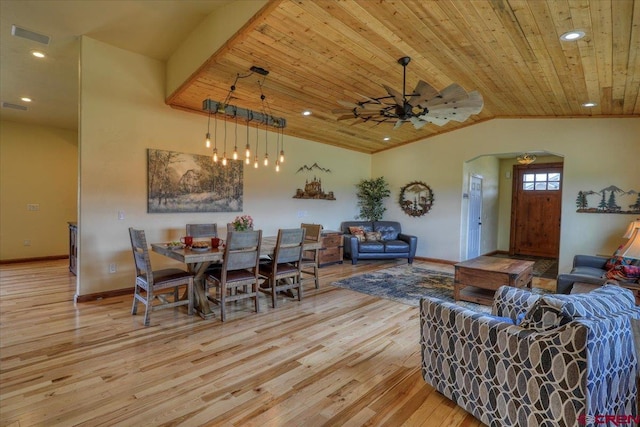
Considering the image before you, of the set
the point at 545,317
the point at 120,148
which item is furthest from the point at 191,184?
the point at 545,317

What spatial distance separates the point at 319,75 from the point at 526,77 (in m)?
2.68

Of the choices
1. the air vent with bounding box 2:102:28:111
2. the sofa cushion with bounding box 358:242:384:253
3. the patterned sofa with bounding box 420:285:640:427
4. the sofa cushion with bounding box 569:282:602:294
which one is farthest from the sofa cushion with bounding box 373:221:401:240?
the air vent with bounding box 2:102:28:111

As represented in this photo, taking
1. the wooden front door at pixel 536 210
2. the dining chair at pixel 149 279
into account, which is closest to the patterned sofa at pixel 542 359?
the dining chair at pixel 149 279

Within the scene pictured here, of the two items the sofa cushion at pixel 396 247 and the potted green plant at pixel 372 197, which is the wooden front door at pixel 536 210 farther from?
the sofa cushion at pixel 396 247

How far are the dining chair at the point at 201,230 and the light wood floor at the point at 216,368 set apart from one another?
125 cm

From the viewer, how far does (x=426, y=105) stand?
3.22 meters

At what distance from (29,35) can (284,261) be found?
3.94 meters

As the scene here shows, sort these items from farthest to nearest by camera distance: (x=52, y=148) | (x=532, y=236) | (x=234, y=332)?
(x=532, y=236)
(x=52, y=148)
(x=234, y=332)

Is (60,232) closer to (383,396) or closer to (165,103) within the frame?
(165,103)

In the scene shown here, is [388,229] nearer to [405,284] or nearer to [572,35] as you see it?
[405,284]

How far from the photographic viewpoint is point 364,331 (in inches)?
133

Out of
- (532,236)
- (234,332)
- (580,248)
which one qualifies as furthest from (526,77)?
(532,236)

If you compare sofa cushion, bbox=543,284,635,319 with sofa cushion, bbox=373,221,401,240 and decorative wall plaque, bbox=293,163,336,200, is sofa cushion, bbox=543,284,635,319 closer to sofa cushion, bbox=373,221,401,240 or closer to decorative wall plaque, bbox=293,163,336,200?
decorative wall plaque, bbox=293,163,336,200

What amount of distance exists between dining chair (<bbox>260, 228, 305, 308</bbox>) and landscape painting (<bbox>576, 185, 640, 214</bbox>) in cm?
510
